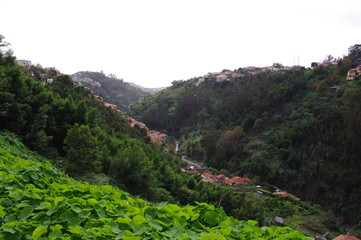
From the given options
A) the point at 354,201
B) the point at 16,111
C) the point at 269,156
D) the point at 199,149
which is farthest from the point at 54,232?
the point at 199,149

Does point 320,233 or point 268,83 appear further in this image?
point 268,83

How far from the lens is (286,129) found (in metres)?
43.2

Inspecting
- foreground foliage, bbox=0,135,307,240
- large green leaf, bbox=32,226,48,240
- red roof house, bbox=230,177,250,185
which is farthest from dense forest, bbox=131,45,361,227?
large green leaf, bbox=32,226,48,240

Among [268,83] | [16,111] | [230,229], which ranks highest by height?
[268,83]

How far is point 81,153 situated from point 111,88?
99632 millimetres

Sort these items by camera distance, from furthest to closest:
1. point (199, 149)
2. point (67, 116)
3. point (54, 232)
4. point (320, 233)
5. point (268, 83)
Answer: point (268, 83) → point (199, 149) → point (320, 233) → point (67, 116) → point (54, 232)

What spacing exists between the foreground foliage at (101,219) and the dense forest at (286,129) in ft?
101

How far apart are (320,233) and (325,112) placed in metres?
22.0

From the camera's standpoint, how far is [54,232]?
2465mm

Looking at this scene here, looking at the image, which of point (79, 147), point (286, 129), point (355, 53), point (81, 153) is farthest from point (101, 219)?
point (355, 53)

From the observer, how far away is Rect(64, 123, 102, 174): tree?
10484mm

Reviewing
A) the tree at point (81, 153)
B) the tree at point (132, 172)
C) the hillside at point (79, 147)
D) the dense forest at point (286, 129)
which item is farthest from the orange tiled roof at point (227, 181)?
the tree at point (81, 153)

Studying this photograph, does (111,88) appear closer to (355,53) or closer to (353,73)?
(355,53)

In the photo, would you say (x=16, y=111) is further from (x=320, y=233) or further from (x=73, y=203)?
(x=320, y=233)
